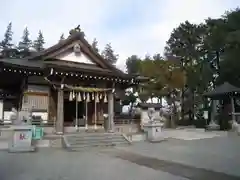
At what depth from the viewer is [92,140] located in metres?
14.0

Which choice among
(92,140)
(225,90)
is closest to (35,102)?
(92,140)

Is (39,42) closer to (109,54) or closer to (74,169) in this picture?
(109,54)

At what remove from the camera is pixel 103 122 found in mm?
17953

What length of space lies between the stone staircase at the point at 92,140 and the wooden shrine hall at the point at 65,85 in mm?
1423

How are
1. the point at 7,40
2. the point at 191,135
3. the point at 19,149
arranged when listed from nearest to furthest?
the point at 19,149 → the point at 191,135 → the point at 7,40

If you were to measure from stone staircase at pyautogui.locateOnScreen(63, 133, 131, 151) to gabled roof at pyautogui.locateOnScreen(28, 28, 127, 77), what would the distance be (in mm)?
4522

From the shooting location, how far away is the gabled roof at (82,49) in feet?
59.9

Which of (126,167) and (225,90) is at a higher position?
(225,90)

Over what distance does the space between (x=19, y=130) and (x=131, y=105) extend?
100 ft

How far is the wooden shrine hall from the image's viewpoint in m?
15.3

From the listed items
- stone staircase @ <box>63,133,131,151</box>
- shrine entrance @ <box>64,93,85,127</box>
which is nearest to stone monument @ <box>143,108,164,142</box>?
stone staircase @ <box>63,133,131,151</box>

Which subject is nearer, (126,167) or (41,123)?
(126,167)

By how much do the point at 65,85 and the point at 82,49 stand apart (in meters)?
4.82

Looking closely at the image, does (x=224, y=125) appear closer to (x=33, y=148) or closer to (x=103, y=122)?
(x=103, y=122)
